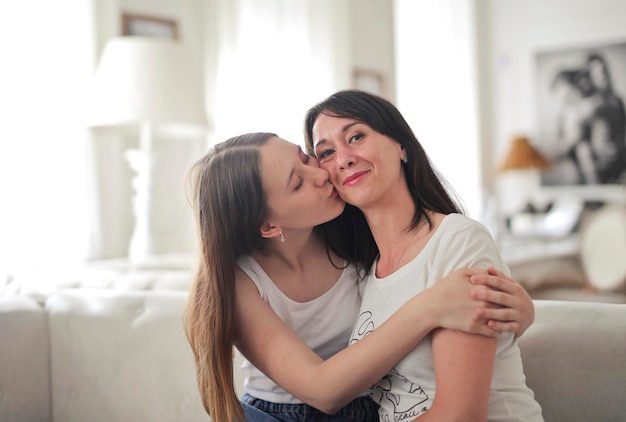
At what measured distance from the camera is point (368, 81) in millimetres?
5684

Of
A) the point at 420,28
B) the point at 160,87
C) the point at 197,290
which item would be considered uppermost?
the point at 420,28

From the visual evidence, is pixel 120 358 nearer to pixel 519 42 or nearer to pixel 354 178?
pixel 354 178

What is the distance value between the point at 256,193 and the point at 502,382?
23.5 inches

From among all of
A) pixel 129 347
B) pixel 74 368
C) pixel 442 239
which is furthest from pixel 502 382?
pixel 74 368

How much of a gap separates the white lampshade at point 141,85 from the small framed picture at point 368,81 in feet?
7.68

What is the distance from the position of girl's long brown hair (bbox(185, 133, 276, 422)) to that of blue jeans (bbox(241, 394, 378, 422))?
52mm

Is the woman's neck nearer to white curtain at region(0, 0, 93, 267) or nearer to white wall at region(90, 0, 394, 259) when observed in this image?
white wall at region(90, 0, 394, 259)

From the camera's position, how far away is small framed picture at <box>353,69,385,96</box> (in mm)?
5532

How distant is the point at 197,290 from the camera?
4.76ft

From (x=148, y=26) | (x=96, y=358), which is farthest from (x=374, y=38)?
(x=96, y=358)

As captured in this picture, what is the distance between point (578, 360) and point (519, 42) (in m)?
5.79

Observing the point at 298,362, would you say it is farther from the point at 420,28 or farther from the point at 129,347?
the point at 420,28

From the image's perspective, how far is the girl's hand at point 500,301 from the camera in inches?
44.2

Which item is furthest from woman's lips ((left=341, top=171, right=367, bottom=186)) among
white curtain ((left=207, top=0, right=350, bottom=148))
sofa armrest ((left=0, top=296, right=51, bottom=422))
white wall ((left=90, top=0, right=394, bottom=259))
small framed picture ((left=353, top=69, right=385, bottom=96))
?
small framed picture ((left=353, top=69, right=385, bottom=96))
